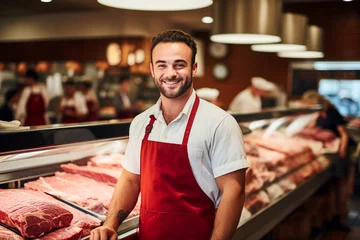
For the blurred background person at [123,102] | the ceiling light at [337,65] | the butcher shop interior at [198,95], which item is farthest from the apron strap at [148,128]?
the ceiling light at [337,65]

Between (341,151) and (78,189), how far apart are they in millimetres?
4721

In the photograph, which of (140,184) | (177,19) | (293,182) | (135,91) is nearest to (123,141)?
(140,184)

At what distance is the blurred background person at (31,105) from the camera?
8.28m

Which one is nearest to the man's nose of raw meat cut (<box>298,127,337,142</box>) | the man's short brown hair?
the man's short brown hair

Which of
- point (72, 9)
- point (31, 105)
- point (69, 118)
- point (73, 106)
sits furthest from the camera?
point (72, 9)

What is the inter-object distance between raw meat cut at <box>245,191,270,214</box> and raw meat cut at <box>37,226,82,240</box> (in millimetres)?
1766

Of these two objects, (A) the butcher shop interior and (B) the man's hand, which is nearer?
(B) the man's hand

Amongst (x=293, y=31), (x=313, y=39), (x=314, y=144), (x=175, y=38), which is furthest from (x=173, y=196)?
(x=313, y=39)

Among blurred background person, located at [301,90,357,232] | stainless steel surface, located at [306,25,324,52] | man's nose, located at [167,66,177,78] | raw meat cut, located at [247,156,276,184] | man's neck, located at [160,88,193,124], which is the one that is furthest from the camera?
blurred background person, located at [301,90,357,232]

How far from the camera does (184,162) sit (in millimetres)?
2230

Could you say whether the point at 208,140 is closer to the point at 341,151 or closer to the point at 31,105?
the point at 341,151

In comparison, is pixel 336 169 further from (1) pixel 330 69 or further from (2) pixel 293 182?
(1) pixel 330 69

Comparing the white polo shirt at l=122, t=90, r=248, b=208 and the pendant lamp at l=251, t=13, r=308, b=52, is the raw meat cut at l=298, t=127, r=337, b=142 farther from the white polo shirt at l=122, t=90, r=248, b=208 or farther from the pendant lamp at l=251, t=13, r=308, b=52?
the white polo shirt at l=122, t=90, r=248, b=208

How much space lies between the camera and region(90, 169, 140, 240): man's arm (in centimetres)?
227
